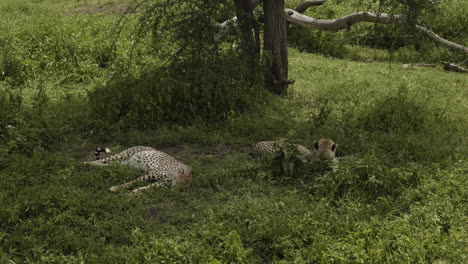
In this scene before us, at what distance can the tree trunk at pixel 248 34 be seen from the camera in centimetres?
835

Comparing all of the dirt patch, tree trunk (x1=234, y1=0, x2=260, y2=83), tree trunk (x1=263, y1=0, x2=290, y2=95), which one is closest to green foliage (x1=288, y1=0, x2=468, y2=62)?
tree trunk (x1=263, y1=0, x2=290, y2=95)

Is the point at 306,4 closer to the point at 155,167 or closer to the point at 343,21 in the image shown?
the point at 343,21

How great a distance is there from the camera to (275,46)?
877 centimetres

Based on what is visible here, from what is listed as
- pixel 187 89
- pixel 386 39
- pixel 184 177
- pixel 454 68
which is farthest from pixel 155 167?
pixel 386 39

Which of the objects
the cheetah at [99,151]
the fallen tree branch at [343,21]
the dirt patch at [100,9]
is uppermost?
the fallen tree branch at [343,21]

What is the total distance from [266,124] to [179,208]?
2.50 meters

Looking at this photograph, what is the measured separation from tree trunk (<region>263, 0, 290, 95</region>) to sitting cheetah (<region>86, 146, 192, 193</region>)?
3068 mm

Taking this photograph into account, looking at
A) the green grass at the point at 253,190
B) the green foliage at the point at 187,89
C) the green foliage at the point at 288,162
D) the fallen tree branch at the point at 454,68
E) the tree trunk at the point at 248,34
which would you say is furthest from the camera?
the fallen tree branch at the point at 454,68

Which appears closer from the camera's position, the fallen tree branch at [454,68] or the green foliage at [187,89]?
the green foliage at [187,89]

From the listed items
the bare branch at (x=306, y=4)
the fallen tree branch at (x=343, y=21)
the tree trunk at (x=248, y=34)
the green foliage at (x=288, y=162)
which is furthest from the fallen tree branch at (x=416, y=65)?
the green foliage at (x=288, y=162)

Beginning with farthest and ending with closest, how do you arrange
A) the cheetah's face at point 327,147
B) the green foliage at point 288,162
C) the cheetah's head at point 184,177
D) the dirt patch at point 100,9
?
the dirt patch at point 100,9, the cheetah's face at point 327,147, the green foliage at point 288,162, the cheetah's head at point 184,177

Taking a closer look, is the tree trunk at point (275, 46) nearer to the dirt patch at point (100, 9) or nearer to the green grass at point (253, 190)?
the green grass at point (253, 190)

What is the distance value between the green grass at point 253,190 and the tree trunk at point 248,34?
0.68 meters

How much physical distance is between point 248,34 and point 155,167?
3500 mm
